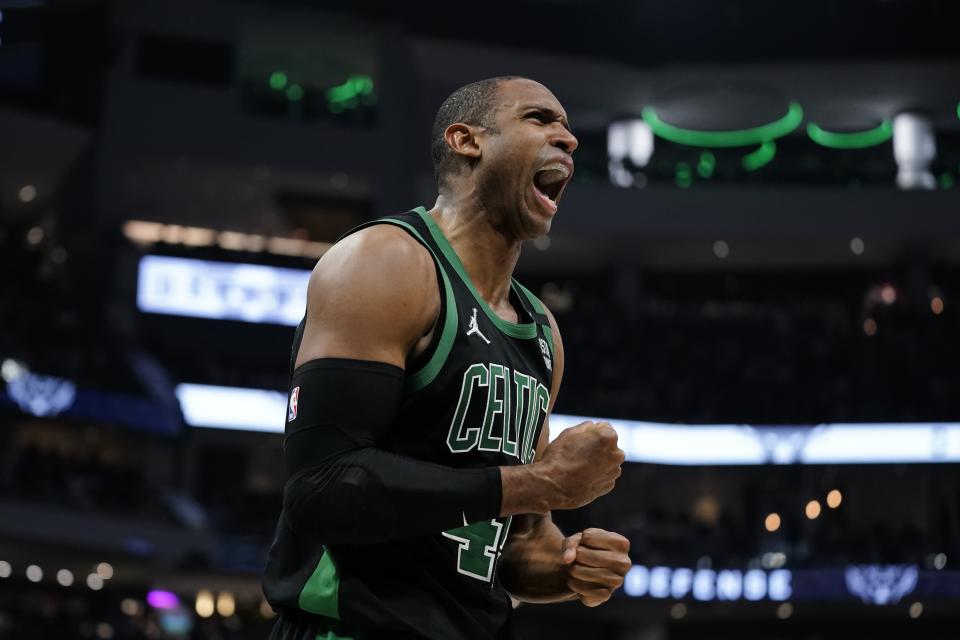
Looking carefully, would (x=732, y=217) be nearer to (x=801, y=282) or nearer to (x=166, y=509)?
(x=801, y=282)

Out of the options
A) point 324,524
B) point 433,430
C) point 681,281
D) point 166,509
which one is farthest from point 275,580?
point 681,281

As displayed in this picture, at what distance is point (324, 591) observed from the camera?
2215 mm

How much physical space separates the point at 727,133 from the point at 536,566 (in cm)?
2460

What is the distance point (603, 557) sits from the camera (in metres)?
2.52

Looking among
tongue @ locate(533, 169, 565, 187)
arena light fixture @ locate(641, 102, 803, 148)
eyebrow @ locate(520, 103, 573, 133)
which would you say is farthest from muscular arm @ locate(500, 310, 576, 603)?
arena light fixture @ locate(641, 102, 803, 148)

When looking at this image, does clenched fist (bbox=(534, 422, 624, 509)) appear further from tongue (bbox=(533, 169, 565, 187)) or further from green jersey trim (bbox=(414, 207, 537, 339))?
tongue (bbox=(533, 169, 565, 187))

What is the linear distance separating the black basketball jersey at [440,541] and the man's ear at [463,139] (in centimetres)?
22

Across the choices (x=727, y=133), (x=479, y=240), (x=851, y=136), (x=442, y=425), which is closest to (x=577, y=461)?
(x=442, y=425)

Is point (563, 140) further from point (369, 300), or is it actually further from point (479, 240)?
point (369, 300)

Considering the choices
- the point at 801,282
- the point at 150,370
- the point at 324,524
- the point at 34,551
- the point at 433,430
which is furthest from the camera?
the point at 801,282

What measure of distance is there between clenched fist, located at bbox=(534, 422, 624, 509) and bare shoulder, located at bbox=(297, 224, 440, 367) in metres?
0.34

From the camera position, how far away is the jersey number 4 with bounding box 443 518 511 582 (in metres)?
2.32

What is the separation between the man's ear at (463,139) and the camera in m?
2.55

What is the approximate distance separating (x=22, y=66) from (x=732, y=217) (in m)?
15.3
